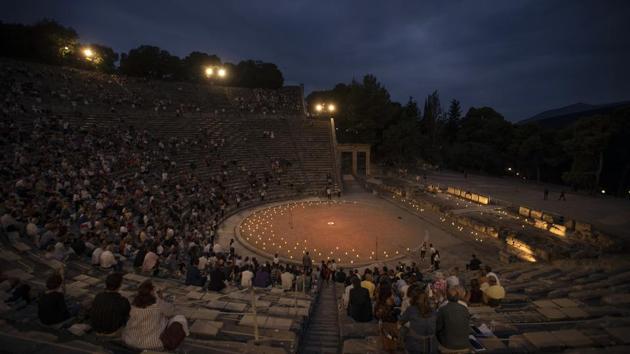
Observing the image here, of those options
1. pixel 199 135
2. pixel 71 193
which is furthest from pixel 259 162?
pixel 71 193

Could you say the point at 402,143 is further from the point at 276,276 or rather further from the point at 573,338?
the point at 573,338

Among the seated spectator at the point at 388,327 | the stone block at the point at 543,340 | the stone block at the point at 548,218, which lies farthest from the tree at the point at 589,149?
the seated spectator at the point at 388,327

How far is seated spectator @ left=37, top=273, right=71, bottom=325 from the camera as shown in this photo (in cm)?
510

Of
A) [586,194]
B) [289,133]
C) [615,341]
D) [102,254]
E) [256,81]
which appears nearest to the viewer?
[615,341]

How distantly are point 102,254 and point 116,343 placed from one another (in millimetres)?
6540

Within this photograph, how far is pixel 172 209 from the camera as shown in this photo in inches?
757

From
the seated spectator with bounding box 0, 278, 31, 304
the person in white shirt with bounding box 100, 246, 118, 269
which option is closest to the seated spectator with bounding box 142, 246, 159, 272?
the person in white shirt with bounding box 100, 246, 118, 269

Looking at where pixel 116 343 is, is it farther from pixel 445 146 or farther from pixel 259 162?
A: pixel 445 146

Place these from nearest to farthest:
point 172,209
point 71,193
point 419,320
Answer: point 419,320
point 71,193
point 172,209

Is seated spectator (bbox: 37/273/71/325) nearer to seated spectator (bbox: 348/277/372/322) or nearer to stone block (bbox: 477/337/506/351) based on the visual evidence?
seated spectator (bbox: 348/277/372/322)

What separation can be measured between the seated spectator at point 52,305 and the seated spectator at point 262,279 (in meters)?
6.46

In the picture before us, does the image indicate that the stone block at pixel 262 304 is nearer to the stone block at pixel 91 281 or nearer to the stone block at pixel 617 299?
the stone block at pixel 91 281

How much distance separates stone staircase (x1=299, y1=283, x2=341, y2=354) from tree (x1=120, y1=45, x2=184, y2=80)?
56097mm

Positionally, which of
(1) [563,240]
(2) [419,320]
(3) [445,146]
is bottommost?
(1) [563,240]
